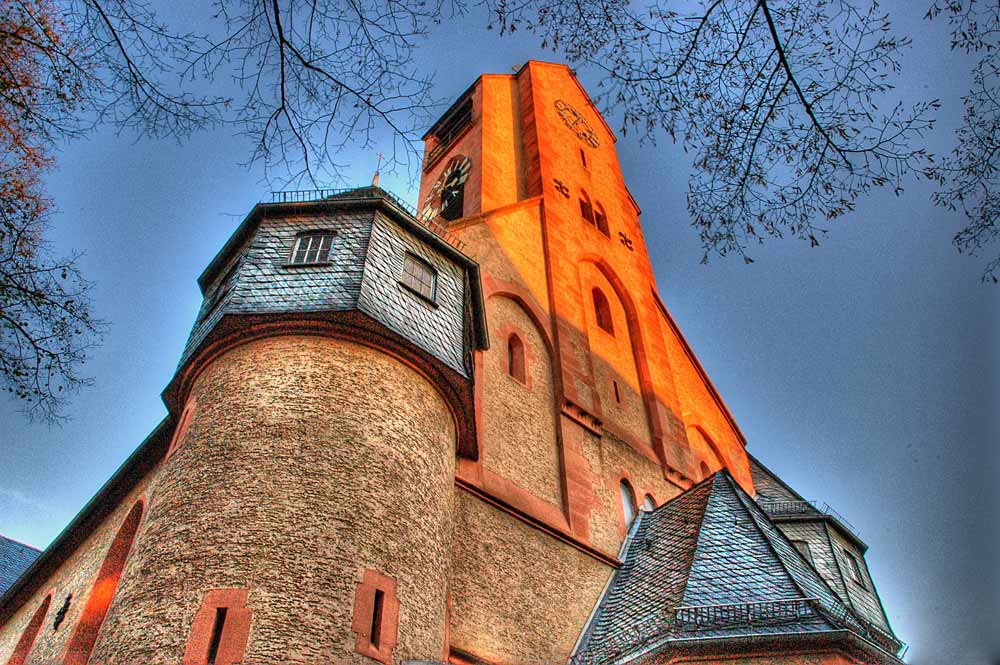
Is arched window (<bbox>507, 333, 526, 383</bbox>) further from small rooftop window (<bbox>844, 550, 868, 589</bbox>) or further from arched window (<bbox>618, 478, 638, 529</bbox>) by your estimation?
small rooftop window (<bbox>844, 550, 868, 589</bbox>)

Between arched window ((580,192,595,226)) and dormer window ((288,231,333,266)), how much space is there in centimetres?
1161

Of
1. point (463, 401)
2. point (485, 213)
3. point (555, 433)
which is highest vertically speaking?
point (485, 213)

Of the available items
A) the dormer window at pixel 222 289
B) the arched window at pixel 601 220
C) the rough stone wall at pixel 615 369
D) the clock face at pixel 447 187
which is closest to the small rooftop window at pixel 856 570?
the rough stone wall at pixel 615 369

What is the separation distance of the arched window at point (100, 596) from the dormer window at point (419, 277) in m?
6.18

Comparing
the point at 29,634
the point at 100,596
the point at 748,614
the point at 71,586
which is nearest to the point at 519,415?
the point at 748,614

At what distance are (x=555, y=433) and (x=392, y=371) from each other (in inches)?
208

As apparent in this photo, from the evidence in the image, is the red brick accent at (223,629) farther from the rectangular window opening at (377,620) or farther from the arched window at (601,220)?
the arched window at (601,220)

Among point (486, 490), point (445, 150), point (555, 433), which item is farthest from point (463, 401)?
point (445, 150)

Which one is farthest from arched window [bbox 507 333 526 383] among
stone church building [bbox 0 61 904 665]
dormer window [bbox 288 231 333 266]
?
dormer window [bbox 288 231 333 266]

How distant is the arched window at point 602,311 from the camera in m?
21.1

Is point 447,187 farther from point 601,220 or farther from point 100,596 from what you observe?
point 100,596

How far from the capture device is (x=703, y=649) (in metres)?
Answer: 11.1

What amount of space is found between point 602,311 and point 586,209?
4.20m

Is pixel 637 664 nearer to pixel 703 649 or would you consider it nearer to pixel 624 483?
pixel 703 649
